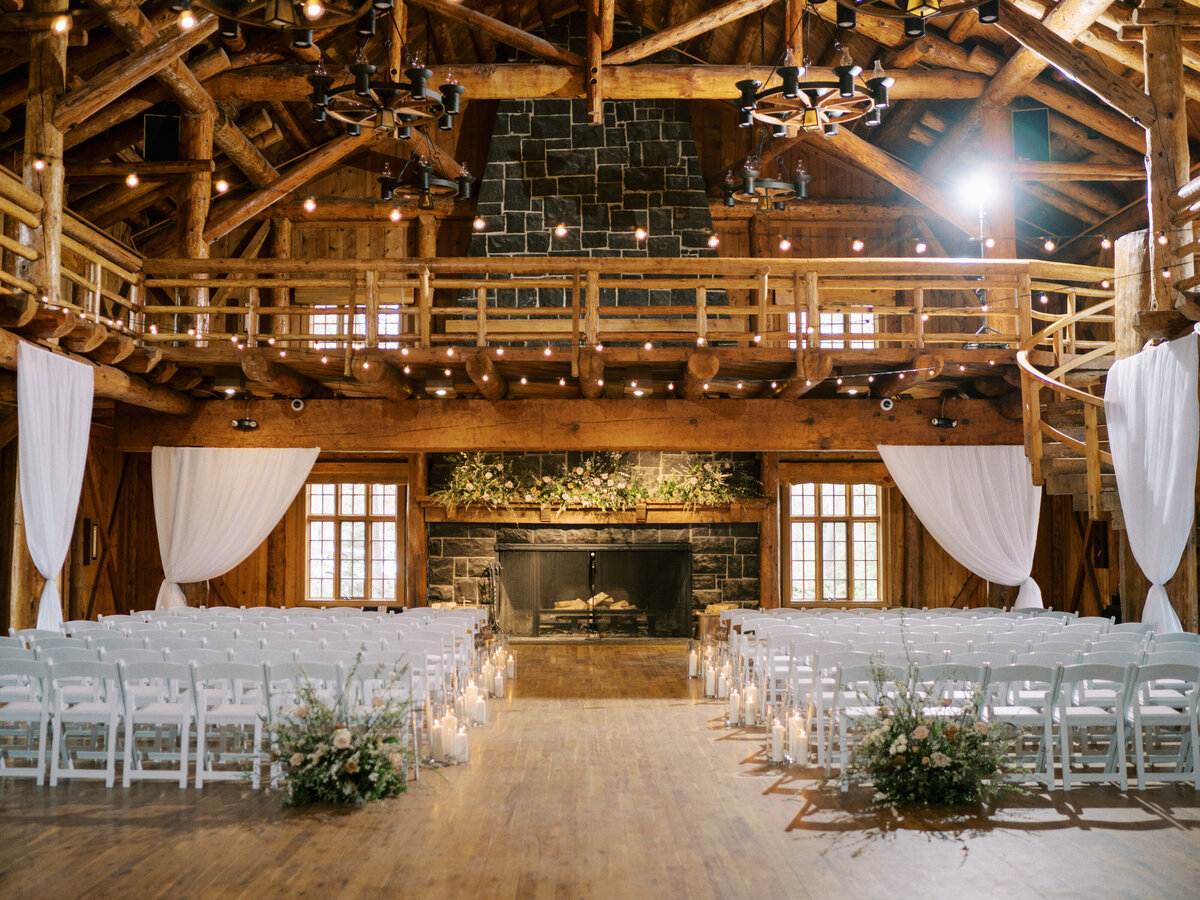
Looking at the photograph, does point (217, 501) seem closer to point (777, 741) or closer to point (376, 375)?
point (376, 375)

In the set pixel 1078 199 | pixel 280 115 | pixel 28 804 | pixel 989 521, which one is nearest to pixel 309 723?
pixel 28 804

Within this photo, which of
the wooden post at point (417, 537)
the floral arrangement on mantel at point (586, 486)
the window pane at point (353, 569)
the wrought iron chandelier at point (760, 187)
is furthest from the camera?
the window pane at point (353, 569)

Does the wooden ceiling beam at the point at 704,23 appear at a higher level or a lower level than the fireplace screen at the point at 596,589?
higher

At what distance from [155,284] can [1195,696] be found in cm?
1019

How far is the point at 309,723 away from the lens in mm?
6082

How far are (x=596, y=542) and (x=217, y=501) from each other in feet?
19.1

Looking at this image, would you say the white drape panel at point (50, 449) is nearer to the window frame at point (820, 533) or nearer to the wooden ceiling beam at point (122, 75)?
the wooden ceiling beam at point (122, 75)

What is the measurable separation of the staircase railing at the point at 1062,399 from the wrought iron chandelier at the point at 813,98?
280 cm

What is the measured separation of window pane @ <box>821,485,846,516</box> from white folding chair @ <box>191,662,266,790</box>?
11.6m

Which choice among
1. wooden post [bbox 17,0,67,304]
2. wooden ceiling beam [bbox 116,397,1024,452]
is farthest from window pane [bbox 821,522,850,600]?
wooden post [bbox 17,0,67,304]

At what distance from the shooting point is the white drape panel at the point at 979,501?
1248 centimetres

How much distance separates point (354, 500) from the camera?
17.3 meters

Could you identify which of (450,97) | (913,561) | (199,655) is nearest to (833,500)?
(913,561)

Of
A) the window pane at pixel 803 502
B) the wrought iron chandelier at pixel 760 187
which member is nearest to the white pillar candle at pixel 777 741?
the wrought iron chandelier at pixel 760 187
